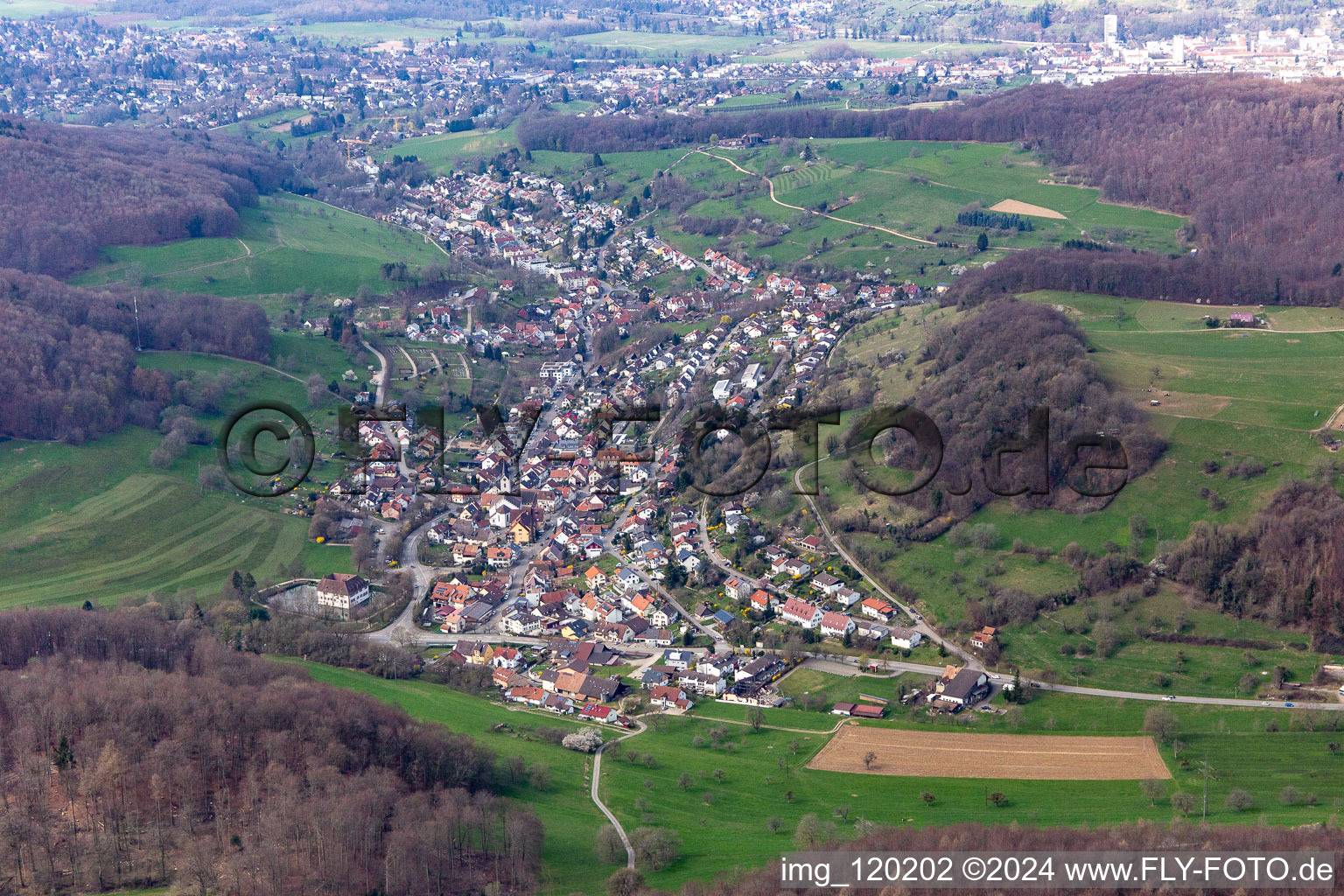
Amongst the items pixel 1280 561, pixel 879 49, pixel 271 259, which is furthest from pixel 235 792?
pixel 879 49

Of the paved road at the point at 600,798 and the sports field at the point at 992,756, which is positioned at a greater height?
the sports field at the point at 992,756

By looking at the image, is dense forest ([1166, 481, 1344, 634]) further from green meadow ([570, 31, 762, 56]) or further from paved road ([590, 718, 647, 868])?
green meadow ([570, 31, 762, 56])

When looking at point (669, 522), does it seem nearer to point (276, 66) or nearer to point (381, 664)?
point (381, 664)

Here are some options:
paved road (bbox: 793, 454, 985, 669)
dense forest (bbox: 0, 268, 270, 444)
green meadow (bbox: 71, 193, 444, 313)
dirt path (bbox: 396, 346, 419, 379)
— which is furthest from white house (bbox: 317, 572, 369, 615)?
green meadow (bbox: 71, 193, 444, 313)

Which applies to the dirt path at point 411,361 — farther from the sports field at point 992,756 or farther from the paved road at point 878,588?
the sports field at point 992,756

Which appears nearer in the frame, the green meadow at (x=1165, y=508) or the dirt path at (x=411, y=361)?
the green meadow at (x=1165, y=508)

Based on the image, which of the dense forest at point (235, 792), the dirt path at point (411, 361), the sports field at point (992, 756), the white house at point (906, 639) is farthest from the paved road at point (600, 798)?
the dirt path at point (411, 361)

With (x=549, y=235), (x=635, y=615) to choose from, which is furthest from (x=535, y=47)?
(x=635, y=615)
